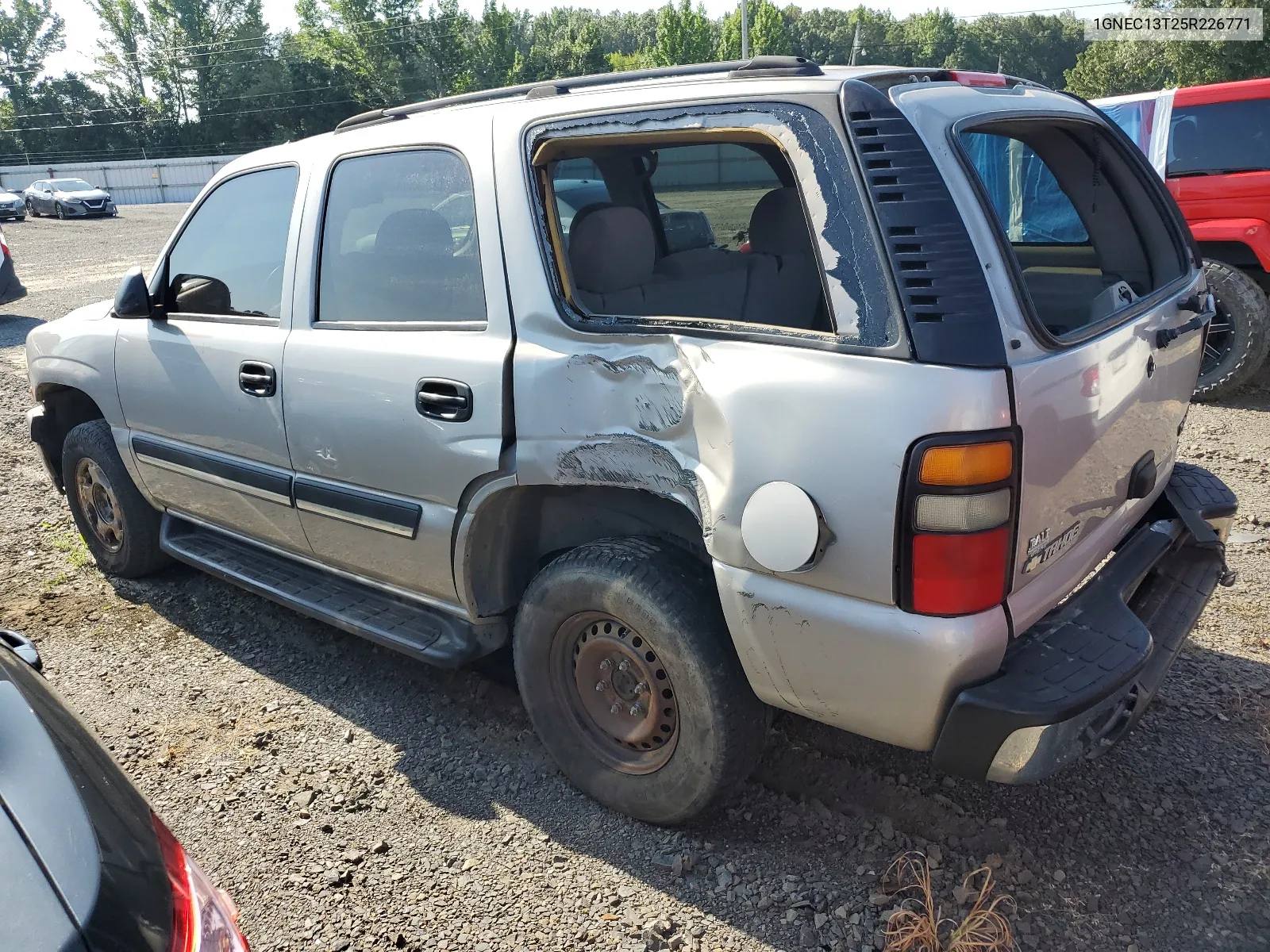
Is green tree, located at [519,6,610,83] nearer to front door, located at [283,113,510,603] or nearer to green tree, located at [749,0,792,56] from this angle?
green tree, located at [749,0,792,56]

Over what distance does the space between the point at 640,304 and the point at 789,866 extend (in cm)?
170

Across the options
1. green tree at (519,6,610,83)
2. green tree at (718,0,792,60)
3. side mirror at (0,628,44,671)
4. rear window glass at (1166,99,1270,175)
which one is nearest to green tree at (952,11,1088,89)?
green tree at (718,0,792,60)

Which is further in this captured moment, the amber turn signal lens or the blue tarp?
the blue tarp

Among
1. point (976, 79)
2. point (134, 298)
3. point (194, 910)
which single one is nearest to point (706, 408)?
point (976, 79)

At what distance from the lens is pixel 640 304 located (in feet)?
9.83

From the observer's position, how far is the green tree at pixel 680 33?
66.2 metres

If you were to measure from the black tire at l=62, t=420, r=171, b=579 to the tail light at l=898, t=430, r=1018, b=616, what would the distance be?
357 cm

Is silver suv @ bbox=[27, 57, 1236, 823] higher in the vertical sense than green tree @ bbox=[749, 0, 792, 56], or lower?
lower

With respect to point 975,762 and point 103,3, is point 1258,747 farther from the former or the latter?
point 103,3

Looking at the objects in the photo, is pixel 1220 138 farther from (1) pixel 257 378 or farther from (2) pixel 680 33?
(2) pixel 680 33

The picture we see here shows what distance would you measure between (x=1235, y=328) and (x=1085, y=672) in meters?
5.39

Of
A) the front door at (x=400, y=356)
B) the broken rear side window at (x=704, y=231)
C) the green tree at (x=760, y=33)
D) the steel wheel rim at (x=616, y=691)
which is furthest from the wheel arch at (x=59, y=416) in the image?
the green tree at (x=760, y=33)

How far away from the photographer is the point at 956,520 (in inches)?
76.0

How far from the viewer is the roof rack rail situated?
2236 mm
